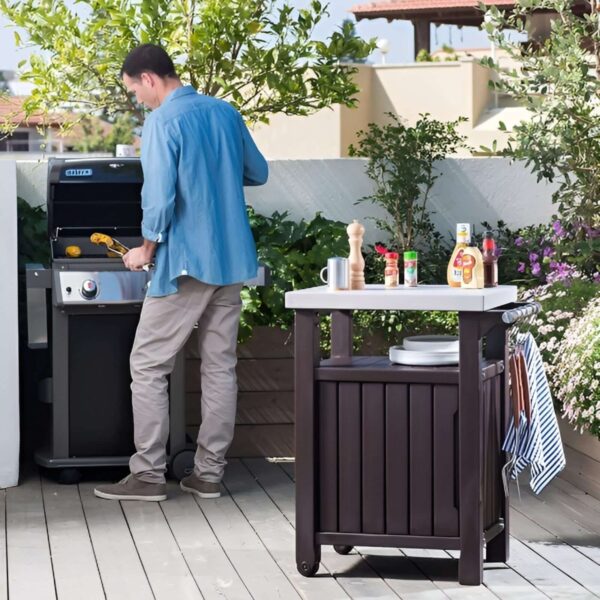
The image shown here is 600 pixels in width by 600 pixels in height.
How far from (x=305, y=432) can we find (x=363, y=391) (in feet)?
0.71

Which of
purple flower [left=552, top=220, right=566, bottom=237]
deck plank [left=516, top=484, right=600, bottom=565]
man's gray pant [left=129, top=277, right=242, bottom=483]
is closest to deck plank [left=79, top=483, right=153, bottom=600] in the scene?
man's gray pant [left=129, top=277, right=242, bottom=483]

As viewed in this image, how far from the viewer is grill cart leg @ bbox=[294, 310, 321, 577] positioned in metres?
4.10

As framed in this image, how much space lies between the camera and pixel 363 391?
4.08m

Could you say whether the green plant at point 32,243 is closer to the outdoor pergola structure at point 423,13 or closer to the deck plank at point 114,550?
the deck plank at point 114,550

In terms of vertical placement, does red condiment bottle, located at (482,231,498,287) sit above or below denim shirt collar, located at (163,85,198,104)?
below

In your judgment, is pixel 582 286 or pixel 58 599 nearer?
pixel 58 599

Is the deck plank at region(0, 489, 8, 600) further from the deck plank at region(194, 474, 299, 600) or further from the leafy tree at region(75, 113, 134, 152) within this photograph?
the leafy tree at region(75, 113, 134, 152)

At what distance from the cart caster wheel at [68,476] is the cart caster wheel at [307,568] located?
5.48 feet

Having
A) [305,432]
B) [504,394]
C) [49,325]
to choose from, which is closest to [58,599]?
[305,432]

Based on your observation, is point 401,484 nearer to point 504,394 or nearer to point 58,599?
point 504,394

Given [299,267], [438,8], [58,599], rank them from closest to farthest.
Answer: [58,599], [299,267], [438,8]

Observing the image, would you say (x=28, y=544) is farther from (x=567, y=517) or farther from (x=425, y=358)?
(x=567, y=517)

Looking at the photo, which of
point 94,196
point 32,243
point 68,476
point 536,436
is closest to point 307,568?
point 536,436

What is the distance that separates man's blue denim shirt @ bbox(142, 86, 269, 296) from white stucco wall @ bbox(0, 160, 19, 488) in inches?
28.1
